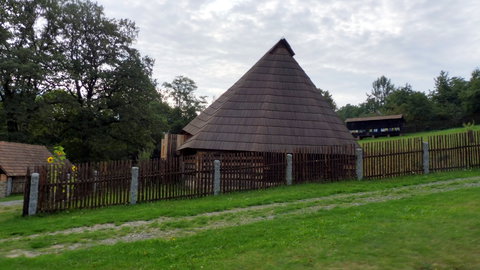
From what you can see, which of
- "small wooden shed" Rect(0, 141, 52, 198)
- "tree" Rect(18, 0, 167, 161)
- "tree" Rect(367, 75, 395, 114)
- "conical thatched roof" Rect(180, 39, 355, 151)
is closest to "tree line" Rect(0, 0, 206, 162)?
"tree" Rect(18, 0, 167, 161)

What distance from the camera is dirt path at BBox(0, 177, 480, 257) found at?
25.5 feet

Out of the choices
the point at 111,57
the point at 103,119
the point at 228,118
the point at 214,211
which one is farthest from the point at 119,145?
the point at 214,211

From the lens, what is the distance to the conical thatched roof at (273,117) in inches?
711

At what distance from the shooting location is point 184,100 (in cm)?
6612

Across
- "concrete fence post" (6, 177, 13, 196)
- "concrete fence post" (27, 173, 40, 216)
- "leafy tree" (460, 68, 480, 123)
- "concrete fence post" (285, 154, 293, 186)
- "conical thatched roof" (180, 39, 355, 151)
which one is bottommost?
"concrete fence post" (6, 177, 13, 196)

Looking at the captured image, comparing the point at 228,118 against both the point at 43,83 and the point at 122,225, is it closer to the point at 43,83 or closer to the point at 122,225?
the point at 122,225

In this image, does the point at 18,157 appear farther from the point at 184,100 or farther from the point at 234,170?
the point at 184,100

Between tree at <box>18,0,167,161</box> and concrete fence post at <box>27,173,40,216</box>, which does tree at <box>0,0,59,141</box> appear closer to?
tree at <box>18,0,167,161</box>

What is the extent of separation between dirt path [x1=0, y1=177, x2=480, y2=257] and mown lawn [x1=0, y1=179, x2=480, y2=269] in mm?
675

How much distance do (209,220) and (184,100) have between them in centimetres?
5830

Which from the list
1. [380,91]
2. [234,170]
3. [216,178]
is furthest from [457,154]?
[380,91]

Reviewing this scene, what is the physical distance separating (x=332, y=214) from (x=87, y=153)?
33053 millimetres

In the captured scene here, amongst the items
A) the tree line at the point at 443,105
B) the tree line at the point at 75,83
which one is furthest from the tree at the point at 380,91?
the tree line at the point at 75,83

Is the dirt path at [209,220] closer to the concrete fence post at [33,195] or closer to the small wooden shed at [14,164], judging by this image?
the concrete fence post at [33,195]
